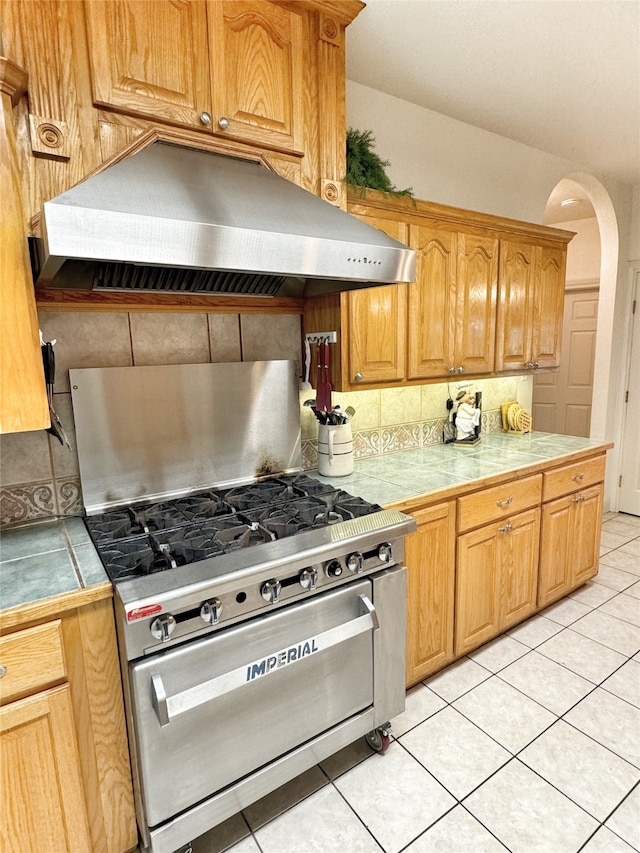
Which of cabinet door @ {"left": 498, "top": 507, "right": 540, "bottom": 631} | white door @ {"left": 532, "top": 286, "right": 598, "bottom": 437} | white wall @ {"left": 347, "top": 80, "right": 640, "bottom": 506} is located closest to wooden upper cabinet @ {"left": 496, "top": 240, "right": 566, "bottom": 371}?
white wall @ {"left": 347, "top": 80, "right": 640, "bottom": 506}

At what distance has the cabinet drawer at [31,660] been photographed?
1138mm

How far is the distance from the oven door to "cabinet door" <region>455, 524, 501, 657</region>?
65 centimetres

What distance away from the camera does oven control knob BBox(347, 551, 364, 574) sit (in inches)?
61.4

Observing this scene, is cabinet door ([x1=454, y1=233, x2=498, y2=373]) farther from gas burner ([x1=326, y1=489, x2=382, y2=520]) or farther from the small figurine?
gas burner ([x1=326, y1=489, x2=382, y2=520])

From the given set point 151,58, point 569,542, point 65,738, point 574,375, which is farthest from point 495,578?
point 574,375

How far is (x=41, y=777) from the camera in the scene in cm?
121

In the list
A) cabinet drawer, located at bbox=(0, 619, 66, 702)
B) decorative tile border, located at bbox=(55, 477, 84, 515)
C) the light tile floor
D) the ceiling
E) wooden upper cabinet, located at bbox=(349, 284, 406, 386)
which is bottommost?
the light tile floor

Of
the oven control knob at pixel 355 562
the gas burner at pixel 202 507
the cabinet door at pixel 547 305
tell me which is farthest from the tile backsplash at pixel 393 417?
the oven control knob at pixel 355 562

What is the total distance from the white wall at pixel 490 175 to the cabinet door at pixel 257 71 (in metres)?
0.68

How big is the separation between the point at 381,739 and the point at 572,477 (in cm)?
167

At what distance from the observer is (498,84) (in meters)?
2.31

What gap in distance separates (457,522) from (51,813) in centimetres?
163

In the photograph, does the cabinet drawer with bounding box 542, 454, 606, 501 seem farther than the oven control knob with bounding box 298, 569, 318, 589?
Yes

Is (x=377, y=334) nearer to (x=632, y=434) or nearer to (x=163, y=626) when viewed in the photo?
(x=163, y=626)
